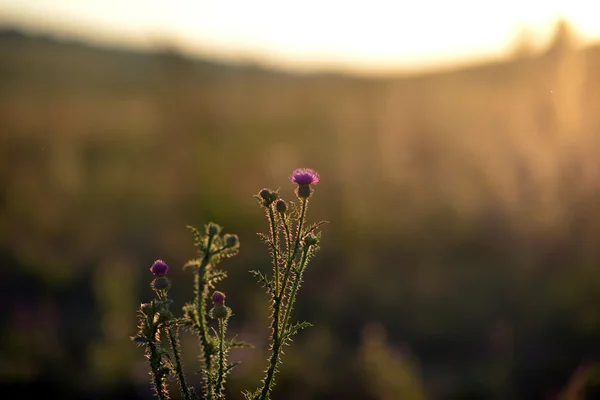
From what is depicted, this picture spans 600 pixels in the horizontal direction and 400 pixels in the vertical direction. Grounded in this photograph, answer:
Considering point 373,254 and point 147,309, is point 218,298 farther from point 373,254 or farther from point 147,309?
point 373,254

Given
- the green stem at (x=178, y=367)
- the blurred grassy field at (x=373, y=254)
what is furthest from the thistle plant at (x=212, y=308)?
the blurred grassy field at (x=373, y=254)

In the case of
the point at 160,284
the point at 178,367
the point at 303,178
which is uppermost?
the point at 303,178

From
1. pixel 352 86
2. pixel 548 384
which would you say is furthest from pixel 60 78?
pixel 548 384

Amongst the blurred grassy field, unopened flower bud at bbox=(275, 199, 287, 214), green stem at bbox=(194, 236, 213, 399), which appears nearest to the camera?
green stem at bbox=(194, 236, 213, 399)

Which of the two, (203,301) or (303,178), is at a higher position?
(303,178)

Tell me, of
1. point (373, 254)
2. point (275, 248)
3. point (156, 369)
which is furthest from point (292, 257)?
point (373, 254)

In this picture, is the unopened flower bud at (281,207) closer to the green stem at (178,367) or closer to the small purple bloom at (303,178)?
the small purple bloom at (303,178)

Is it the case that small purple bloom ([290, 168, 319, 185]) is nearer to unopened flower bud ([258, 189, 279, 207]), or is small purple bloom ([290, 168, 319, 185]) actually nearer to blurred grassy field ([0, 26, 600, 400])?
unopened flower bud ([258, 189, 279, 207])

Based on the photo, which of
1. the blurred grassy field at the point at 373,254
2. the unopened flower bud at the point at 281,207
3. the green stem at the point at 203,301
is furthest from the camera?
the blurred grassy field at the point at 373,254

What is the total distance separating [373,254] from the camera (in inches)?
177

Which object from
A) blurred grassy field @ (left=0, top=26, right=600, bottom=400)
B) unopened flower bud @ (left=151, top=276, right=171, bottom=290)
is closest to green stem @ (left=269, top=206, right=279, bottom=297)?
unopened flower bud @ (left=151, top=276, right=171, bottom=290)

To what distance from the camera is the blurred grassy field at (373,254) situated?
123 inches

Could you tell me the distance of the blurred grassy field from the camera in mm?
3117

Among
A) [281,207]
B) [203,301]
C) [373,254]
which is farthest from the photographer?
[373,254]
